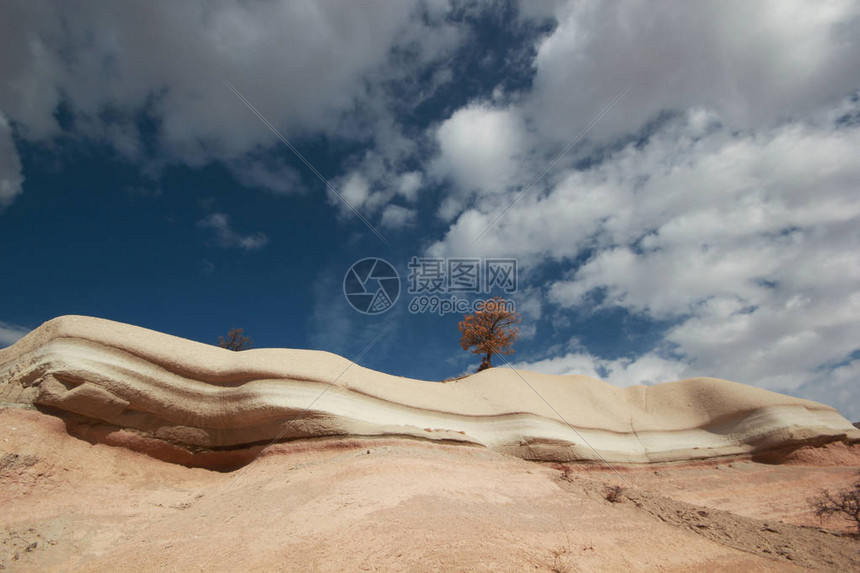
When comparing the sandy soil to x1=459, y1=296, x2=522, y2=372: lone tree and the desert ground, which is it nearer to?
the desert ground

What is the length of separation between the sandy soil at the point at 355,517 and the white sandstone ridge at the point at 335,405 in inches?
30.3

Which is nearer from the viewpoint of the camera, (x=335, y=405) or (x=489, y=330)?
(x=335, y=405)

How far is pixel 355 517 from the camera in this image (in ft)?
23.3

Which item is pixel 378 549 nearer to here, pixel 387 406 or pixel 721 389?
pixel 387 406

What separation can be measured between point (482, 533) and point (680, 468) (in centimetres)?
1373

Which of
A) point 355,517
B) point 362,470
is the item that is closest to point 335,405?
point 362,470

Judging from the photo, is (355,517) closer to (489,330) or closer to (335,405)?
(335,405)

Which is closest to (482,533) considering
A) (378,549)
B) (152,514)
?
(378,549)

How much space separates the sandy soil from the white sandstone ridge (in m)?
0.77

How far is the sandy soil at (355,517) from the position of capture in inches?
242

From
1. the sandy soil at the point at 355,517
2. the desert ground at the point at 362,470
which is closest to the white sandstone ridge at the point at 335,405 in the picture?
the desert ground at the point at 362,470

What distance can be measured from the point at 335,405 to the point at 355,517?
570cm

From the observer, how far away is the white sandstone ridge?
11.0 metres

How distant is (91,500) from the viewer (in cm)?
879
